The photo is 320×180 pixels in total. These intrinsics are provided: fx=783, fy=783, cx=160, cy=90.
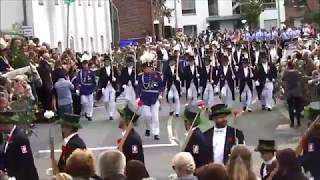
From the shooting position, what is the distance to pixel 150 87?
64.3 ft

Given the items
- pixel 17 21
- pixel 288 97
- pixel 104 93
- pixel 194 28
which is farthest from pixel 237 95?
pixel 194 28

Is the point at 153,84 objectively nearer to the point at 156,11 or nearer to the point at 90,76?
the point at 90,76

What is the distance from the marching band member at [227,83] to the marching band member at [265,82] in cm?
84

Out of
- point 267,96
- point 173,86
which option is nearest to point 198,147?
point 267,96

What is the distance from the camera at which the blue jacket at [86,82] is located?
Result: 23734 millimetres

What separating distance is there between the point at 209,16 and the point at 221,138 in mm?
81337

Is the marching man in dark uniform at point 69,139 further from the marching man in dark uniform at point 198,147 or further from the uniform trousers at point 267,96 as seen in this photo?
the uniform trousers at point 267,96

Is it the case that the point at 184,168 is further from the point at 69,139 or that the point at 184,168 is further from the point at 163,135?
the point at 163,135

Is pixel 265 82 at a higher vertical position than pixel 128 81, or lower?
lower

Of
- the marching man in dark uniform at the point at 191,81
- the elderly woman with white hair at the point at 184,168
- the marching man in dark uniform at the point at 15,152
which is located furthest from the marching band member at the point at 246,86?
the elderly woman with white hair at the point at 184,168

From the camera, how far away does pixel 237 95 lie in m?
27.6

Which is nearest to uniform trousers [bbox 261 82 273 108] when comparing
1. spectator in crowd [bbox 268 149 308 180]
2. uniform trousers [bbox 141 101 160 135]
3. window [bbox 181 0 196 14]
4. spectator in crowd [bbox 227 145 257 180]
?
uniform trousers [bbox 141 101 160 135]

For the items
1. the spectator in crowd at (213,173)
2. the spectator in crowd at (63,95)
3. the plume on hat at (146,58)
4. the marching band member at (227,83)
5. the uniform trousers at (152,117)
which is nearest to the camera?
the spectator in crowd at (213,173)

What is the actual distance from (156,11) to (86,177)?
2203 inches
